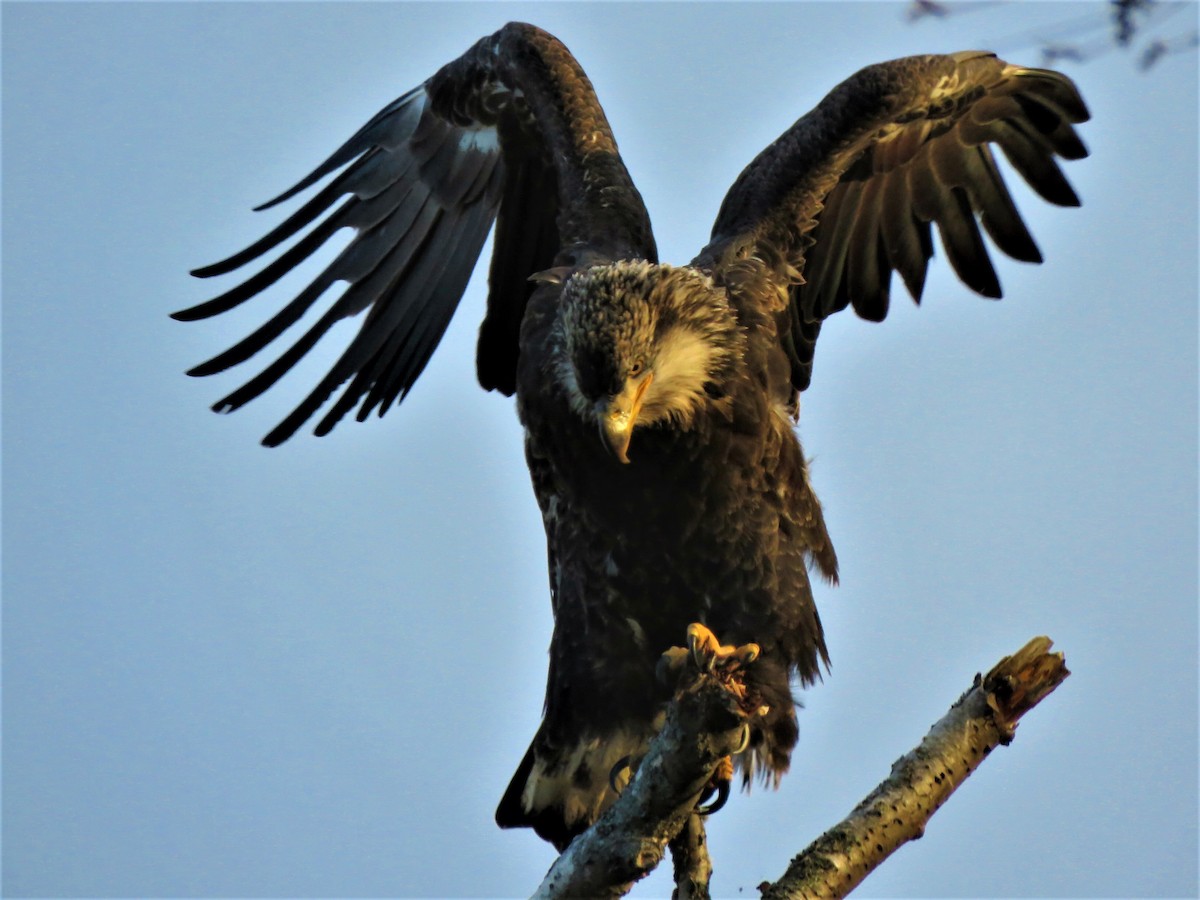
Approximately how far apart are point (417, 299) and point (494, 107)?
0.93m

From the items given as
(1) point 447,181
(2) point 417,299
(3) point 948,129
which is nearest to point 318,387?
(2) point 417,299

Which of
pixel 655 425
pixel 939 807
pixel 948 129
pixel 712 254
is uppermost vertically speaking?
pixel 948 129

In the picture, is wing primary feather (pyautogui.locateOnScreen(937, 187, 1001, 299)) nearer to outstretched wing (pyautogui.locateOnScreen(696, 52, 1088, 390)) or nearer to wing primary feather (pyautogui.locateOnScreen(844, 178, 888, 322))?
outstretched wing (pyautogui.locateOnScreen(696, 52, 1088, 390))

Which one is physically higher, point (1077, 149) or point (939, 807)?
point (1077, 149)

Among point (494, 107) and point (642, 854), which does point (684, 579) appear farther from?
point (494, 107)

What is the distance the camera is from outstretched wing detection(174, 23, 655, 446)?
20.1 feet

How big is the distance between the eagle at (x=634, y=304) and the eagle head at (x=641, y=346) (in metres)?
0.01

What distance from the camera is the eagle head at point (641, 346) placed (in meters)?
4.59

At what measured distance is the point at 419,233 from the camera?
637 centimetres

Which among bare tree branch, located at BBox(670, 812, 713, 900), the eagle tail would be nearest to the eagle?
the eagle tail

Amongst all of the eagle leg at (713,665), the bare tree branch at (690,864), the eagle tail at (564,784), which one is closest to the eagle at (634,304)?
the eagle tail at (564,784)

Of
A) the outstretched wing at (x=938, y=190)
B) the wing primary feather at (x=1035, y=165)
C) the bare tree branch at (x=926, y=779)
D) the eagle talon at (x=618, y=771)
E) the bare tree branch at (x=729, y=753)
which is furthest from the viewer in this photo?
the wing primary feather at (x=1035, y=165)

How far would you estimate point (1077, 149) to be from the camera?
20.0 feet

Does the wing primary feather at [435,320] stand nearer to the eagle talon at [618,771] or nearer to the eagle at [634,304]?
the eagle at [634,304]
